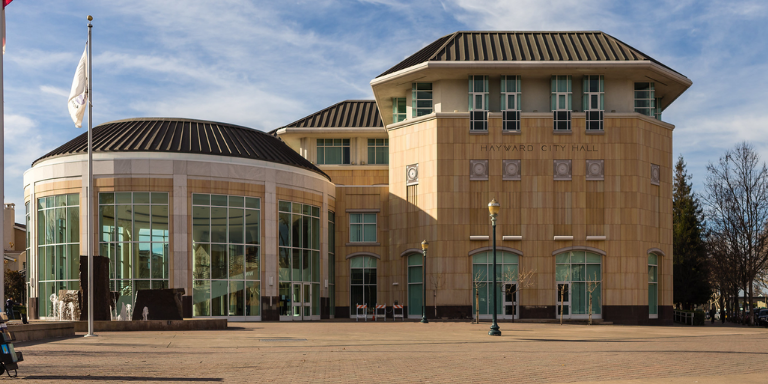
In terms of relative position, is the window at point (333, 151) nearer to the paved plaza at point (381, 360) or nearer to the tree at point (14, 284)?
the paved plaza at point (381, 360)

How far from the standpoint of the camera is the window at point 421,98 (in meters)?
47.3

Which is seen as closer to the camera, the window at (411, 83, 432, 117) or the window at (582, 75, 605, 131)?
the window at (582, 75, 605, 131)

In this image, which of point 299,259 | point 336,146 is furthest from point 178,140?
point 336,146

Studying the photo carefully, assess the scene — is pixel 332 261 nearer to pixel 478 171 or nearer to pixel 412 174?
pixel 412 174

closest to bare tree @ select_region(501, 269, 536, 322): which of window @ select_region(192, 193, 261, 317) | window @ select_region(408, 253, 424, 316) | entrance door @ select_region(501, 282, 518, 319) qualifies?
entrance door @ select_region(501, 282, 518, 319)

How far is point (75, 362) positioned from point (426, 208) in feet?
103

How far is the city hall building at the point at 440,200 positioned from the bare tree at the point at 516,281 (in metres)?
0.09

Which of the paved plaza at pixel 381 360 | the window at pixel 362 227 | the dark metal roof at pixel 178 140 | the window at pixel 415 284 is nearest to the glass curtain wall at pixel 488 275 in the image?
the window at pixel 415 284

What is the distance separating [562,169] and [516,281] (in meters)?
7.08

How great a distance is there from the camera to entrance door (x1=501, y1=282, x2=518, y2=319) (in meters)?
45.0

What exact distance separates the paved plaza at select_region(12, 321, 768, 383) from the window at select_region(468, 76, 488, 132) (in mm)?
21856

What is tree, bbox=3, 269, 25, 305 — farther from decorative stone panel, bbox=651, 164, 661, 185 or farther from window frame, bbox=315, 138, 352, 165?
decorative stone panel, bbox=651, 164, 661, 185

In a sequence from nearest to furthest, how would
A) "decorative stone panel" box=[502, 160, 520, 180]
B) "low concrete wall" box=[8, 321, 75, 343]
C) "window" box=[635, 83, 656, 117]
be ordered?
"low concrete wall" box=[8, 321, 75, 343]
"decorative stone panel" box=[502, 160, 520, 180]
"window" box=[635, 83, 656, 117]

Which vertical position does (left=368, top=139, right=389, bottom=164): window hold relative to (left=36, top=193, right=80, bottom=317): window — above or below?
above
